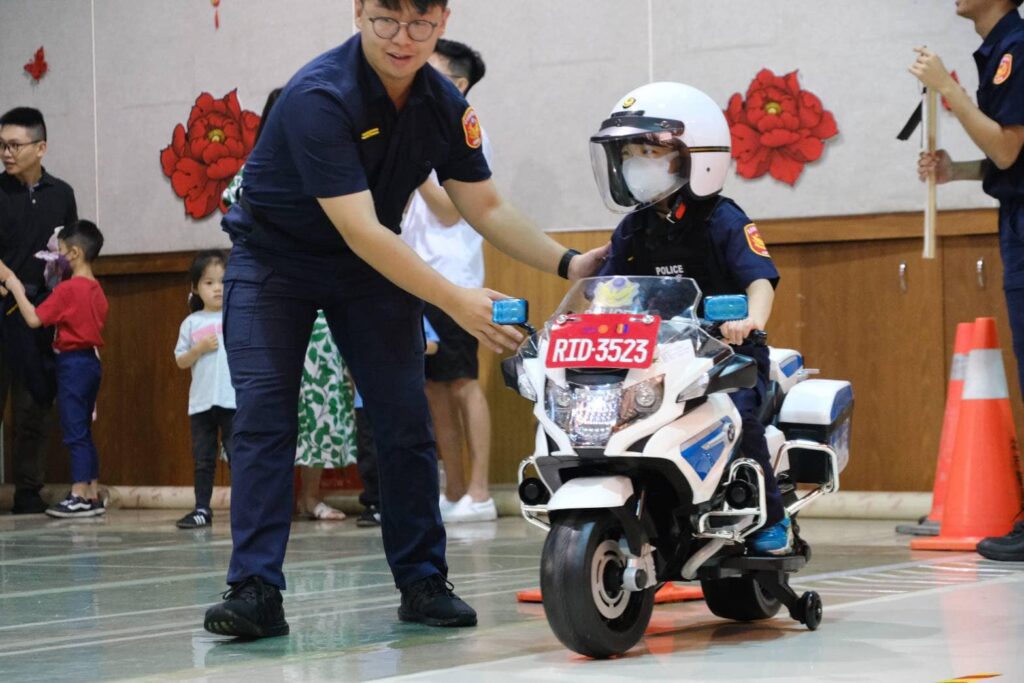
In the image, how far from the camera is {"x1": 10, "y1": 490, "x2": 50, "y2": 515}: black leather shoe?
28.4ft

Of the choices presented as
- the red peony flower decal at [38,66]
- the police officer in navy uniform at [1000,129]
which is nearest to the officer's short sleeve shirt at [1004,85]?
the police officer in navy uniform at [1000,129]

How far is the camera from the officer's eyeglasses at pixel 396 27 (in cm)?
357

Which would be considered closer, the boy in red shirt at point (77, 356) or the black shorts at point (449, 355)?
the black shorts at point (449, 355)

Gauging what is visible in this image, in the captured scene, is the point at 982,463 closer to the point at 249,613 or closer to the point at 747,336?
the point at 747,336

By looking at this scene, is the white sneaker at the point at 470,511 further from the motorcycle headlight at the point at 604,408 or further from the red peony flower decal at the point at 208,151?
the motorcycle headlight at the point at 604,408

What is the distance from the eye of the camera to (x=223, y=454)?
7.89m

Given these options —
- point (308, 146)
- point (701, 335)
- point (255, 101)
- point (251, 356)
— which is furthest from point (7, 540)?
point (701, 335)

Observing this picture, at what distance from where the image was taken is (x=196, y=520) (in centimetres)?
735

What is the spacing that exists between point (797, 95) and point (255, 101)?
3.09 m

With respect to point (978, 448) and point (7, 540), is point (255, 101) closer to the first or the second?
point (7, 540)

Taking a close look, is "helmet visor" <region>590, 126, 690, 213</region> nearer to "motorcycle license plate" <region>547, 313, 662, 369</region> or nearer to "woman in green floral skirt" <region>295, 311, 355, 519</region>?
"motorcycle license plate" <region>547, 313, 662, 369</region>

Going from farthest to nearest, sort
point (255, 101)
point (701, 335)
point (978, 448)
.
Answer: point (255, 101)
point (978, 448)
point (701, 335)

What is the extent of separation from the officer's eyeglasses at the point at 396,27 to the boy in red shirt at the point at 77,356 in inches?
198

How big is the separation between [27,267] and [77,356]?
0.73 m
